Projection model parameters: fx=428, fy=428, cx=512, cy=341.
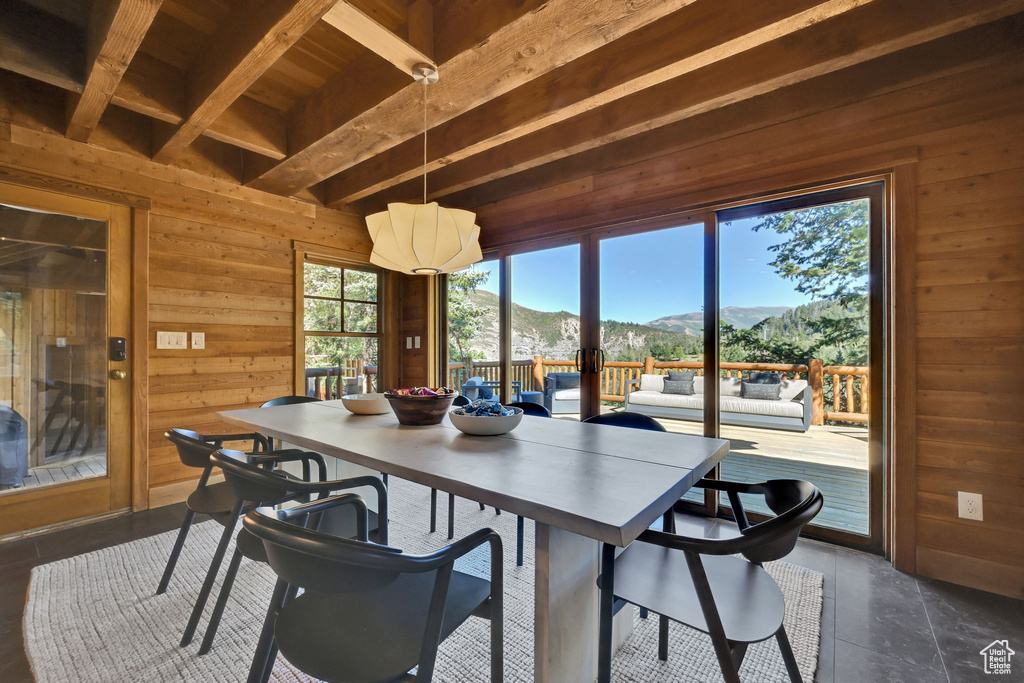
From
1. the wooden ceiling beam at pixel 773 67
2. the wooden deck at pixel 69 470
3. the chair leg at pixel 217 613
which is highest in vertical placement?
the wooden ceiling beam at pixel 773 67

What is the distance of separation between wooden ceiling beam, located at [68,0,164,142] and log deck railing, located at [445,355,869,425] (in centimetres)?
304

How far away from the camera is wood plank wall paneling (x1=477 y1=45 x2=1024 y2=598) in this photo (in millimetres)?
1926

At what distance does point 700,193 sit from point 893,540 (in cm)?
218

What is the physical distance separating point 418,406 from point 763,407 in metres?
2.26

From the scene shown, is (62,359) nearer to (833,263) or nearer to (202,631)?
(202,631)

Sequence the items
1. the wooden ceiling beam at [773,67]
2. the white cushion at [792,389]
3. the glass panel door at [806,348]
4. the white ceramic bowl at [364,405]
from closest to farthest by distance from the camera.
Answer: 1. the wooden ceiling beam at [773,67]
2. the white ceramic bowl at [364,405]
3. the glass panel door at [806,348]
4. the white cushion at [792,389]

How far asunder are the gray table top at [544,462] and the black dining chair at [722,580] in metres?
0.13

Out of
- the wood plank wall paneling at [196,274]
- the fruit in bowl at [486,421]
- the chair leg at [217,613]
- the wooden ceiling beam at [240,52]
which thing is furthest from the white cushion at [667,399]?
the wood plank wall paneling at [196,274]

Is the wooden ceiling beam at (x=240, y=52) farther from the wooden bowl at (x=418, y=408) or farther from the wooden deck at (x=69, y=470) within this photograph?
the wooden deck at (x=69, y=470)

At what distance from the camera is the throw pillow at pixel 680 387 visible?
2.99 m

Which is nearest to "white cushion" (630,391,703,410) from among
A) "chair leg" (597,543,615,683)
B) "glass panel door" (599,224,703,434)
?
"glass panel door" (599,224,703,434)

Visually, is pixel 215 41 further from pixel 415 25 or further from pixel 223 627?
pixel 223 627

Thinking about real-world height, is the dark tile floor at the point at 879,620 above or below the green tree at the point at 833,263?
below

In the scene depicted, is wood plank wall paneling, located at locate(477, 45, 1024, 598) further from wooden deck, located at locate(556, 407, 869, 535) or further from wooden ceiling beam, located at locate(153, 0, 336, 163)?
wooden ceiling beam, located at locate(153, 0, 336, 163)
